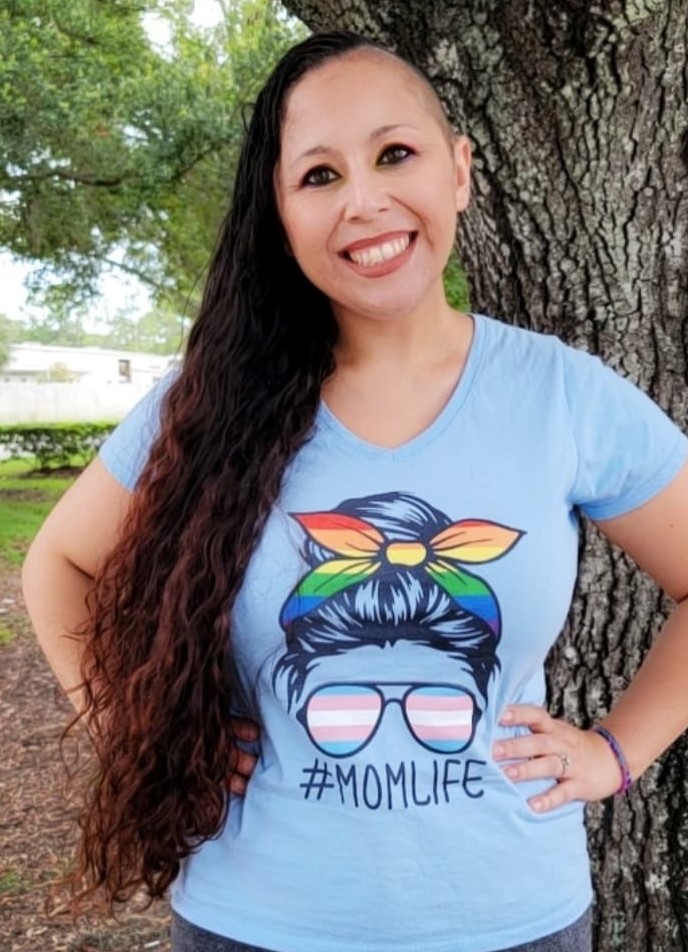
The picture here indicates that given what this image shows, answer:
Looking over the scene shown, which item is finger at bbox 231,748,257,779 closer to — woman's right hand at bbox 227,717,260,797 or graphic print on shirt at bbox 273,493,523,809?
woman's right hand at bbox 227,717,260,797

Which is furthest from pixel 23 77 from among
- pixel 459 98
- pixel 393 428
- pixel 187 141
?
pixel 393 428

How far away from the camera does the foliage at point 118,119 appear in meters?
10.0

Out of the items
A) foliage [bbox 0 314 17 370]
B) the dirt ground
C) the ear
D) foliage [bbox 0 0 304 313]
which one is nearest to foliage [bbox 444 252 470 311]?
foliage [bbox 0 0 304 313]

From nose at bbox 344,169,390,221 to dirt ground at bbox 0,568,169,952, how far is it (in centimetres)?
291

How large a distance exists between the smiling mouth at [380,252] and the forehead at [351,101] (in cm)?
18

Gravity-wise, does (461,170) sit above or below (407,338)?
above

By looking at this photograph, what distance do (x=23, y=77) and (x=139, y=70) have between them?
1678mm

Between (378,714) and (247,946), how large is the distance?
0.39 m

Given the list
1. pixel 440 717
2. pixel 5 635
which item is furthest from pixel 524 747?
pixel 5 635

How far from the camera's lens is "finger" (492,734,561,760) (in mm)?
1643

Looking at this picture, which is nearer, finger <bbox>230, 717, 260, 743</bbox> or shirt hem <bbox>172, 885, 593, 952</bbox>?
shirt hem <bbox>172, 885, 593, 952</bbox>

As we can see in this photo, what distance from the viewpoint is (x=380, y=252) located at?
5.39 feet

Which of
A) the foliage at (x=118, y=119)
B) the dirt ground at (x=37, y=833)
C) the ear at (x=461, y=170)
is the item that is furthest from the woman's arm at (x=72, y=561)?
the foliage at (x=118, y=119)

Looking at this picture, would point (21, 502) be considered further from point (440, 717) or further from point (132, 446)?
point (440, 717)
